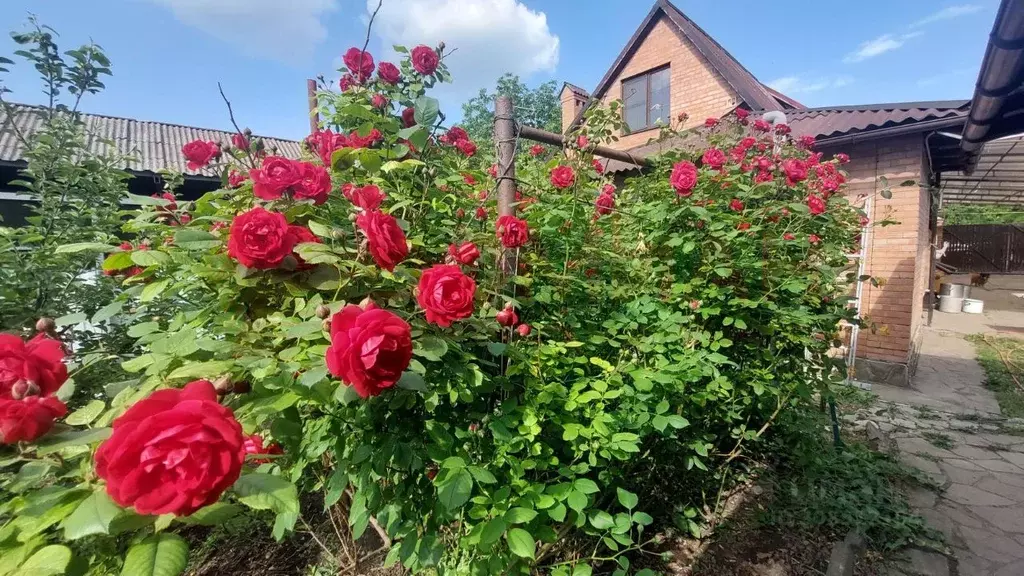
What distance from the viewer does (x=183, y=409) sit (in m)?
0.51

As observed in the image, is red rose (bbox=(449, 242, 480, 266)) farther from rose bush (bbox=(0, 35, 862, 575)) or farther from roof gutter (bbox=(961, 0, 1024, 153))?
roof gutter (bbox=(961, 0, 1024, 153))

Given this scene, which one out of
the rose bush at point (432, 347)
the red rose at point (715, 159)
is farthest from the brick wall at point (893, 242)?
the red rose at point (715, 159)

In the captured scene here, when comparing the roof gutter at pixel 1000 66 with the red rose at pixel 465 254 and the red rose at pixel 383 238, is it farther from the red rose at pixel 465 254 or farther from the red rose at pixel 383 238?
the red rose at pixel 383 238

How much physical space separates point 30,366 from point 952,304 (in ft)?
52.6

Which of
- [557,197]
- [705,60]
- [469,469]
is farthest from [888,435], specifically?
[705,60]

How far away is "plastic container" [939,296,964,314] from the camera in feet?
36.5

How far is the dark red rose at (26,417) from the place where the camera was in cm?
54

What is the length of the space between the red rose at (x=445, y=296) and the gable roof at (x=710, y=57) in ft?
28.4

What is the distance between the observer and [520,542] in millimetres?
997

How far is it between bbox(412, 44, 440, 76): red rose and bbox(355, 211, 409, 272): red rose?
0.84 m

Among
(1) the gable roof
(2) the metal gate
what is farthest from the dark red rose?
(2) the metal gate

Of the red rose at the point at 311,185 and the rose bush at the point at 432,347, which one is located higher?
the red rose at the point at 311,185

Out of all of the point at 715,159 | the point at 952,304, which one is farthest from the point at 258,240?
the point at 952,304

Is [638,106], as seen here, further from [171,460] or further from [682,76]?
[171,460]
